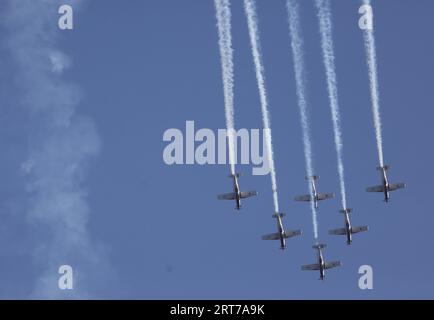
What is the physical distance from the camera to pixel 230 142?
77.5 meters

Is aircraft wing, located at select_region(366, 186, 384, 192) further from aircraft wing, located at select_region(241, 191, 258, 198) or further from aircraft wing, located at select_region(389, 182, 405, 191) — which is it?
aircraft wing, located at select_region(241, 191, 258, 198)

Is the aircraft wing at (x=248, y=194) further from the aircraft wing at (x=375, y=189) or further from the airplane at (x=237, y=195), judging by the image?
the aircraft wing at (x=375, y=189)

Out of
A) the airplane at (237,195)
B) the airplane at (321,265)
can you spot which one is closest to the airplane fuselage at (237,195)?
the airplane at (237,195)

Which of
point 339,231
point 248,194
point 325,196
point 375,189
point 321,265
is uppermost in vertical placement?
point 375,189

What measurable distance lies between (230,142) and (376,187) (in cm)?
1877

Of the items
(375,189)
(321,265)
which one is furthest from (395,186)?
(321,265)

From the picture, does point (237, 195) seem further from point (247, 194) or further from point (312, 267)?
point (312, 267)

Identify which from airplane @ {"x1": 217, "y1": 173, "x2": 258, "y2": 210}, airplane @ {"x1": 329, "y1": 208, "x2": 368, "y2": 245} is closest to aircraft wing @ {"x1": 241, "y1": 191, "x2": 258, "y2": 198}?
airplane @ {"x1": 217, "y1": 173, "x2": 258, "y2": 210}

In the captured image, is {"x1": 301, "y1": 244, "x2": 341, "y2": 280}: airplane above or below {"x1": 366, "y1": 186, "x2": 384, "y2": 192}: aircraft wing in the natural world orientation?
below

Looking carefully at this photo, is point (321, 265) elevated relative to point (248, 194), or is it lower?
lower
